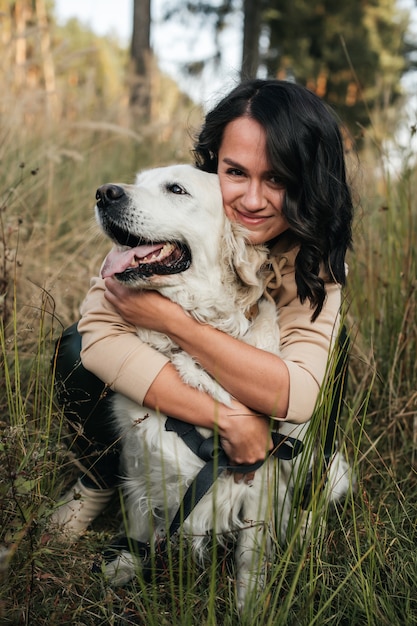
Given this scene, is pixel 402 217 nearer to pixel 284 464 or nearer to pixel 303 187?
pixel 303 187

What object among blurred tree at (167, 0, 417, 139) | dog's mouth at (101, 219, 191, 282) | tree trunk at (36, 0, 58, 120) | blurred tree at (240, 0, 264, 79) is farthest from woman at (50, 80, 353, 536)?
blurred tree at (167, 0, 417, 139)

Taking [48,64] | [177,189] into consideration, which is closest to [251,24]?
[48,64]

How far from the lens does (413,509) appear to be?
1815 millimetres

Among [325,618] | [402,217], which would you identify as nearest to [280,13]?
[402,217]

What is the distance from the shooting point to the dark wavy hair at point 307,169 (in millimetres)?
1872

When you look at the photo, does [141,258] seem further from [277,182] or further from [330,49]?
[330,49]

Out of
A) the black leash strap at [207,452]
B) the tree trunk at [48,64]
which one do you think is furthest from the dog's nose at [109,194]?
the tree trunk at [48,64]

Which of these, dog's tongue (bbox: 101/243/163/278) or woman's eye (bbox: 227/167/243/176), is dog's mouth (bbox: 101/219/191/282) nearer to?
dog's tongue (bbox: 101/243/163/278)

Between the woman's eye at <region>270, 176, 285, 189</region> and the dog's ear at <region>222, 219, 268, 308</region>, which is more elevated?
the woman's eye at <region>270, 176, 285, 189</region>

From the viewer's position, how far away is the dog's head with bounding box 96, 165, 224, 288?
68.7 inches

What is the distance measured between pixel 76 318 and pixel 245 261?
1228 millimetres

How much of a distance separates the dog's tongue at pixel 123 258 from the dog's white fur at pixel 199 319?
0.05m

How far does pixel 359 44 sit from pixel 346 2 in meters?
1.24

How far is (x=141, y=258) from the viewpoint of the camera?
178 centimetres
